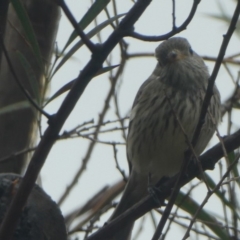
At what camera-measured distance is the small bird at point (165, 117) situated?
4.87m

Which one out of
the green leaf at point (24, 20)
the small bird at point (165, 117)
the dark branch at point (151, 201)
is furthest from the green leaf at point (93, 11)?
the small bird at point (165, 117)

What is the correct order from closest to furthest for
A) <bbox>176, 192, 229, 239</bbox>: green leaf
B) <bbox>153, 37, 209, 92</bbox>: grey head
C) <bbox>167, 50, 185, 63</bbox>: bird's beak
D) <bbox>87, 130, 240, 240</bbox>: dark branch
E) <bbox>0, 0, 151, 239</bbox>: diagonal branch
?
1. <bbox>0, 0, 151, 239</bbox>: diagonal branch
2. <bbox>87, 130, 240, 240</bbox>: dark branch
3. <bbox>176, 192, 229, 239</bbox>: green leaf
4. <bbox>153, 37, 209, 92</bbox>: grey head
5. <bbox>167, 50, 185, 63</bbox>: bird's beak

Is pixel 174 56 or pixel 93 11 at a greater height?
pixel 174 56

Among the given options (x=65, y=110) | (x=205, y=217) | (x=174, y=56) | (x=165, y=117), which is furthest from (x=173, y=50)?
(x=65, y=110)

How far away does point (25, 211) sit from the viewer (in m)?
2.66

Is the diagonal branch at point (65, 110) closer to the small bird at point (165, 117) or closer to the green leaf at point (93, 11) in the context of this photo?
the green leaf at point (93, 11)

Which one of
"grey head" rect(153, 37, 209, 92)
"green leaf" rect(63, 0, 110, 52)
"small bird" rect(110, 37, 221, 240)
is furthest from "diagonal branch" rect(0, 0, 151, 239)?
"grey head" rect(153, 37, 209, 92)

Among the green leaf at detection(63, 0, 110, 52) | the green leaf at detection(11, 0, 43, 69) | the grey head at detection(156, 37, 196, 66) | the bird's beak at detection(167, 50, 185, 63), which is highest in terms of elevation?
the grey head at detection(156, 37, 196, 66)

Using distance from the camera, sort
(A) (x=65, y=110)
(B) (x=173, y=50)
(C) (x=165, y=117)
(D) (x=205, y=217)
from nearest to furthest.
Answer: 1. (A) (x=65, y=110)
2. (D) (x=205, y=217)
3. (C) (x=165, y=117)
4. (B) (x=173, y=50)

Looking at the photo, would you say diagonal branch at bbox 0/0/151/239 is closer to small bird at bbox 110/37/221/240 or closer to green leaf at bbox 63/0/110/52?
green leaf at bbox 63/0/110/52

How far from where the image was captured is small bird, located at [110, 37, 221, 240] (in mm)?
4871

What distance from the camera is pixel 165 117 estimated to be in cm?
495

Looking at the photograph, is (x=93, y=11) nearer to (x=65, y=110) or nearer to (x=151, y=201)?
(x=65, y=110)

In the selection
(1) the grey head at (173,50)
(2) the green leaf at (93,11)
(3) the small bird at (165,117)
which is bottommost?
(2) the green leaf at (93,11)
